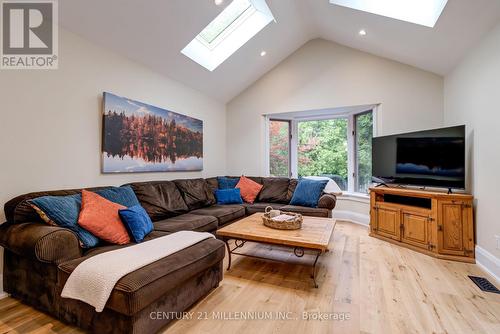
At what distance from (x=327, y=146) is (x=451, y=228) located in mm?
2660

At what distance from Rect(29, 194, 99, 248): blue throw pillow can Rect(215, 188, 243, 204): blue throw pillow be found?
7.12 ft

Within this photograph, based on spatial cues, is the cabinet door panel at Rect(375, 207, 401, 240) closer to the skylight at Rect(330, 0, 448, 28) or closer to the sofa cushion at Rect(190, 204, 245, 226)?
the sofa cushion at Rect(190, 204, 245, 226)

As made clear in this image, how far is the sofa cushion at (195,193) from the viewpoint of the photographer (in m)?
3.45

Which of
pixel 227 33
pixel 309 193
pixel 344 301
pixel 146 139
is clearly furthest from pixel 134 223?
pixel 227 33

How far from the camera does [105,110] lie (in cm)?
268

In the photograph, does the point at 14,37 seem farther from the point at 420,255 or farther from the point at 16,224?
the point at 420,255

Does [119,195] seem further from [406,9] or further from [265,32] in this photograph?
[406,9]

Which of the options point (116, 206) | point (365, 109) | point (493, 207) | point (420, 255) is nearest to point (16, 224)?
point (116, 206)

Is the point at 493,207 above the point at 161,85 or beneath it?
beneath

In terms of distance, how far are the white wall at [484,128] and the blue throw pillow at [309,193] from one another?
1.78 meters

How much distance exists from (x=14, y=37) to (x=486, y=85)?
4.56 meters

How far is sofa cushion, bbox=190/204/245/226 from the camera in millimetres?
3158

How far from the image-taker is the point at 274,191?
165 inches

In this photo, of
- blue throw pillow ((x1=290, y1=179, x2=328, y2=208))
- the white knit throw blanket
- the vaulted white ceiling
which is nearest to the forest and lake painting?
the vaulted white ceiling
